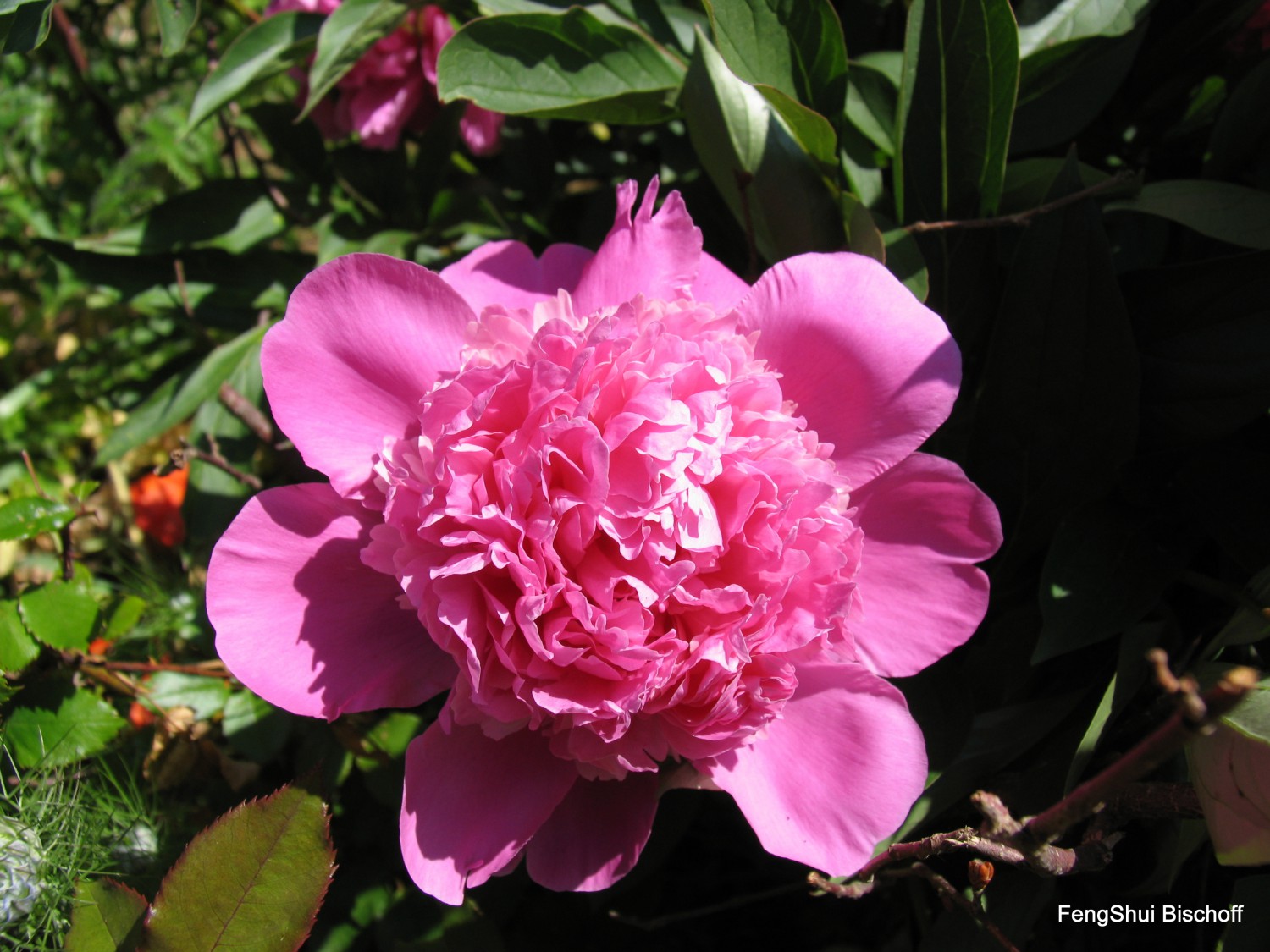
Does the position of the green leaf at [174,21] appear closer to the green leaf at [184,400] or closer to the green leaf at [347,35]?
the green leaf at [347,35]

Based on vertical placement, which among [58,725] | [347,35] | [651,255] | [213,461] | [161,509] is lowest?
[161,509]

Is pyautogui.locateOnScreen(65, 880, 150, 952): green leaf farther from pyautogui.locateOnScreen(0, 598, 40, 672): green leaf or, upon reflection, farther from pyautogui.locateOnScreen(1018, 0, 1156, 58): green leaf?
pyautogui.locateOnScreen(1018, 0, 1156, 58): green leaf

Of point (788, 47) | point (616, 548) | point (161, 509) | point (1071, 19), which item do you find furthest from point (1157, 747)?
point (161, 509)

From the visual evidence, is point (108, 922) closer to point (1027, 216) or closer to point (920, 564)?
point (920, 564)

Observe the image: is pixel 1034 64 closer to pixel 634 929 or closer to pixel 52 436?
pixel 634 929

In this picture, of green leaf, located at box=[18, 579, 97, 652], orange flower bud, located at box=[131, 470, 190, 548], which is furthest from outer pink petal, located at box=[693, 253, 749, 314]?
orange flower bud, located at box=[131, 470, 190, 548]

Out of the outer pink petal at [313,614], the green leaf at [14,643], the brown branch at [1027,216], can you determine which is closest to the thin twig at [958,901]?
the outer pink petal at [313,614]

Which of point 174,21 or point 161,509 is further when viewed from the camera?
point 161,509

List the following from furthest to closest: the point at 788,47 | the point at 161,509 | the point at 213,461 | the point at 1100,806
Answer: the point at 161,509
the point at 213,461
the point at 788,47
the point at 1100,806
